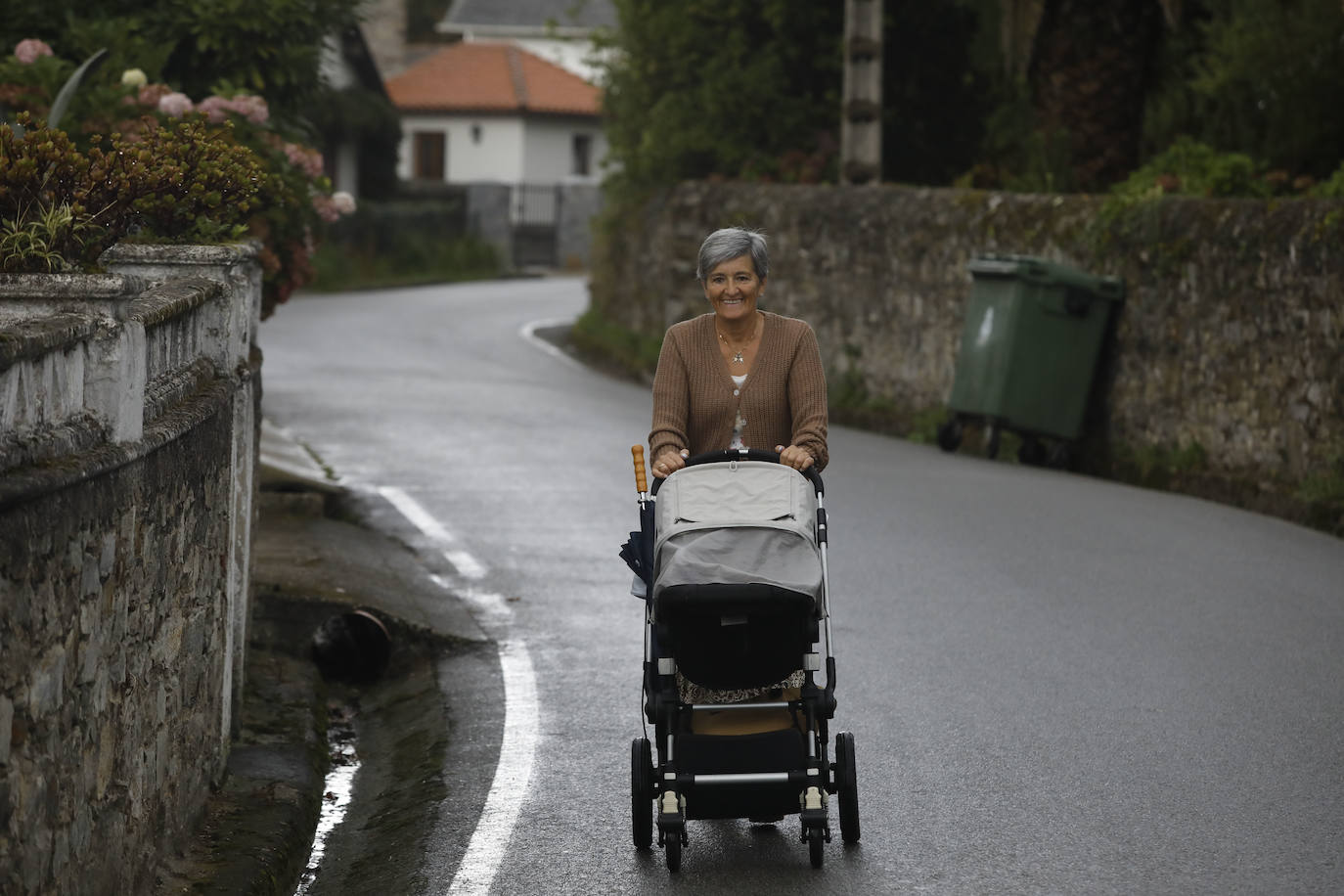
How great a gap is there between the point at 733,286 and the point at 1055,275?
1039cm

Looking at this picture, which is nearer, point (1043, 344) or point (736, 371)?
point (736, 371)

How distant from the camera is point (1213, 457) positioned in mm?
15031

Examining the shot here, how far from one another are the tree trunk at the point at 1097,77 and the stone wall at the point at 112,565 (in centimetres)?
1531

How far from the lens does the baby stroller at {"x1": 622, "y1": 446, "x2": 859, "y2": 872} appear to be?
5801 millimetres

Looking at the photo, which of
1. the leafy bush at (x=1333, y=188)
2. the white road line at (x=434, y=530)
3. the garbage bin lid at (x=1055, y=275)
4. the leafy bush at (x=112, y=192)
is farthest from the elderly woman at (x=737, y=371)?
the garbage bin lid at (x=1055, y=275)

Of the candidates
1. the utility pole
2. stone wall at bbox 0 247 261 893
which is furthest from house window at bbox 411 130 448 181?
stone wall at bbox 0 247 261 893

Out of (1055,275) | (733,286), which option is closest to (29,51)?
(1055,275)

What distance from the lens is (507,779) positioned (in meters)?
7.33

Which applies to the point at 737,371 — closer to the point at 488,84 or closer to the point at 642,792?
the point at 642,792

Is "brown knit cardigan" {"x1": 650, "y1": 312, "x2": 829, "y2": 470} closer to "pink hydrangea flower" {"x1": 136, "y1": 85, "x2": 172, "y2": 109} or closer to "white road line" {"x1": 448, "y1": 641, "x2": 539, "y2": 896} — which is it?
"white road line" {"x1": 448, "y1": 641, "x2": 539, "y2": 896}

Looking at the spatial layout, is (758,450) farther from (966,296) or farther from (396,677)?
(966,296)

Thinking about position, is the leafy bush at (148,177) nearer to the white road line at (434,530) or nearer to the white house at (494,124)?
the white road line at (434,530)

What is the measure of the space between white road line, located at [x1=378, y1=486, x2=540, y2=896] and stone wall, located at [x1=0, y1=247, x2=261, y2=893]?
0.97 m

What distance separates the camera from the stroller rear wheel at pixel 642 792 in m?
6.20
